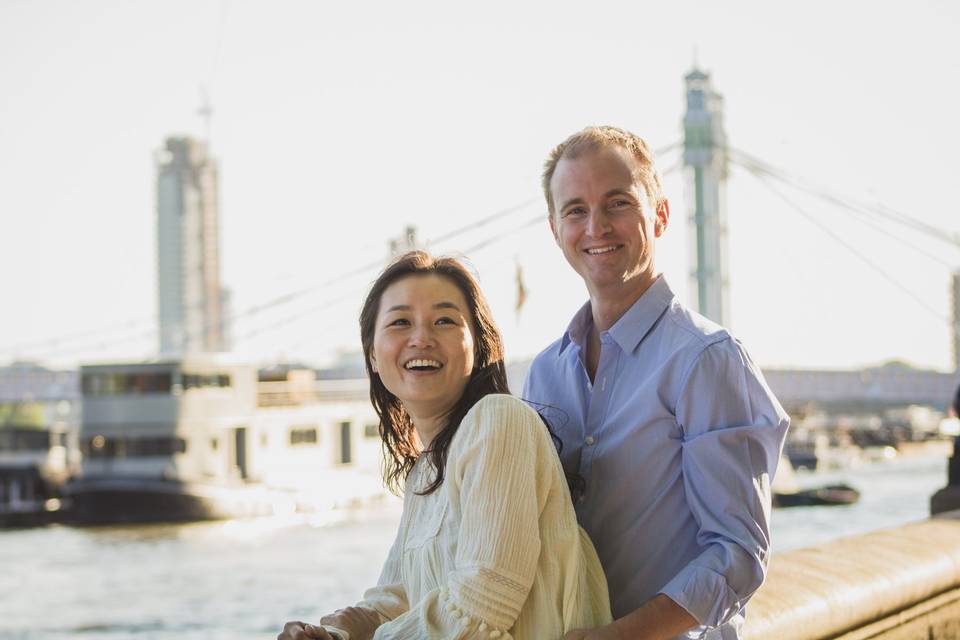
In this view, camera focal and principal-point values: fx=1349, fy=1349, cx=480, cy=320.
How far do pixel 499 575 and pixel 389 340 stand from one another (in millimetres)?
391

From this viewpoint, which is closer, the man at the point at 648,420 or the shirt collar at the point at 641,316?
the man at the point at 648,420

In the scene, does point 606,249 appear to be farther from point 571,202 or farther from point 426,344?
point 426,344

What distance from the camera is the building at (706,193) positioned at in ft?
90.8

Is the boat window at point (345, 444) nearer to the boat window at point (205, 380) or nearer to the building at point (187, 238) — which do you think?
the boat window at point (205, 380)

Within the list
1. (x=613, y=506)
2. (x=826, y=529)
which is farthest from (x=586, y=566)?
(x=826, y=529)

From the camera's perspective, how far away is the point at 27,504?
29.2 m

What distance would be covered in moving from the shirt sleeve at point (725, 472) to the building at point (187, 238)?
12556cm

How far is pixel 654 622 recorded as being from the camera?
1.68 m

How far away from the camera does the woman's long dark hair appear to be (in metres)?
1.80

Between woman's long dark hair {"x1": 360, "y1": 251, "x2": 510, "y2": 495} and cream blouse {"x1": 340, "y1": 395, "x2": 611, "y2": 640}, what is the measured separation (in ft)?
0.33

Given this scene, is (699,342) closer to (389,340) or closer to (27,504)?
(389,340)

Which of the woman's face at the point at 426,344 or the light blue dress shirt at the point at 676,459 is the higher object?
the woman's face at the point at 426,344

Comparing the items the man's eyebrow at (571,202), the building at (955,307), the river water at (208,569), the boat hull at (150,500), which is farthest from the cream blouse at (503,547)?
the building at (955,307)

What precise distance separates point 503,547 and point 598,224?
1.69 ft
